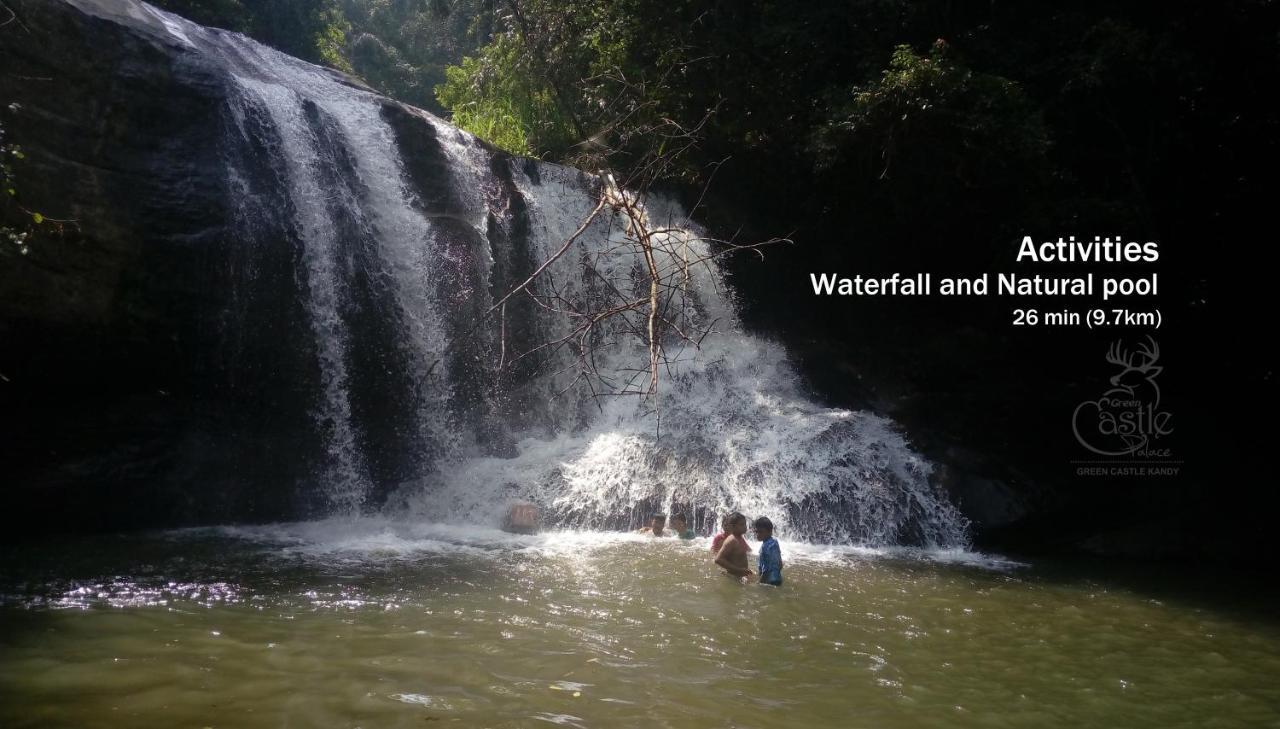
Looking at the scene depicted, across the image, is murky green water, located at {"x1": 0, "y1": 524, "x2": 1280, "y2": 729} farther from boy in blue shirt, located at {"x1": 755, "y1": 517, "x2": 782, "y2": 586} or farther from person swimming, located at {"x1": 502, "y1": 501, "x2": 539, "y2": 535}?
person swimming, located at {"x1": 502, "y1": 501, "x2": 539, "y2": 535}

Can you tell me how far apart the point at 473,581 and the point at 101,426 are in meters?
5.64

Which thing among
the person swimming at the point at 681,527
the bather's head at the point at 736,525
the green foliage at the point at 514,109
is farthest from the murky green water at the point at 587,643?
the green foliage at the point at 514,109

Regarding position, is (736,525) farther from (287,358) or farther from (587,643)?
(287,358)

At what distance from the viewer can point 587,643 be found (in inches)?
191

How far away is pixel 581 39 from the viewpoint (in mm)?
14141

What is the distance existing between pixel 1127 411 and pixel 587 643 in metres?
9.40

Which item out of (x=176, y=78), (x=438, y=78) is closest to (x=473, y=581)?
(x=176, y=78)

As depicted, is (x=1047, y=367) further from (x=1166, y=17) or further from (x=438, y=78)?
(x=438, y=78)

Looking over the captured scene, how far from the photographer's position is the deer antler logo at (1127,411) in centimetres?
1067

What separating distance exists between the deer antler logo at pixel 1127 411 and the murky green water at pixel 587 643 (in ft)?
11.0

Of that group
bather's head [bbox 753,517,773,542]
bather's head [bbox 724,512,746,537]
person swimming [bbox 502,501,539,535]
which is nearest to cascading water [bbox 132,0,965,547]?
person swimming [bbox 502,501,539,535]

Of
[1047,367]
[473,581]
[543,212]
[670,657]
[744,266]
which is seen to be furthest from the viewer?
[744,266]

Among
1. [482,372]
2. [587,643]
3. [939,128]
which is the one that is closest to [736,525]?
[587,643]

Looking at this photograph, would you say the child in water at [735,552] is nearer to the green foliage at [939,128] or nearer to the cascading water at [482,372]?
the cascading water at [482,372]
